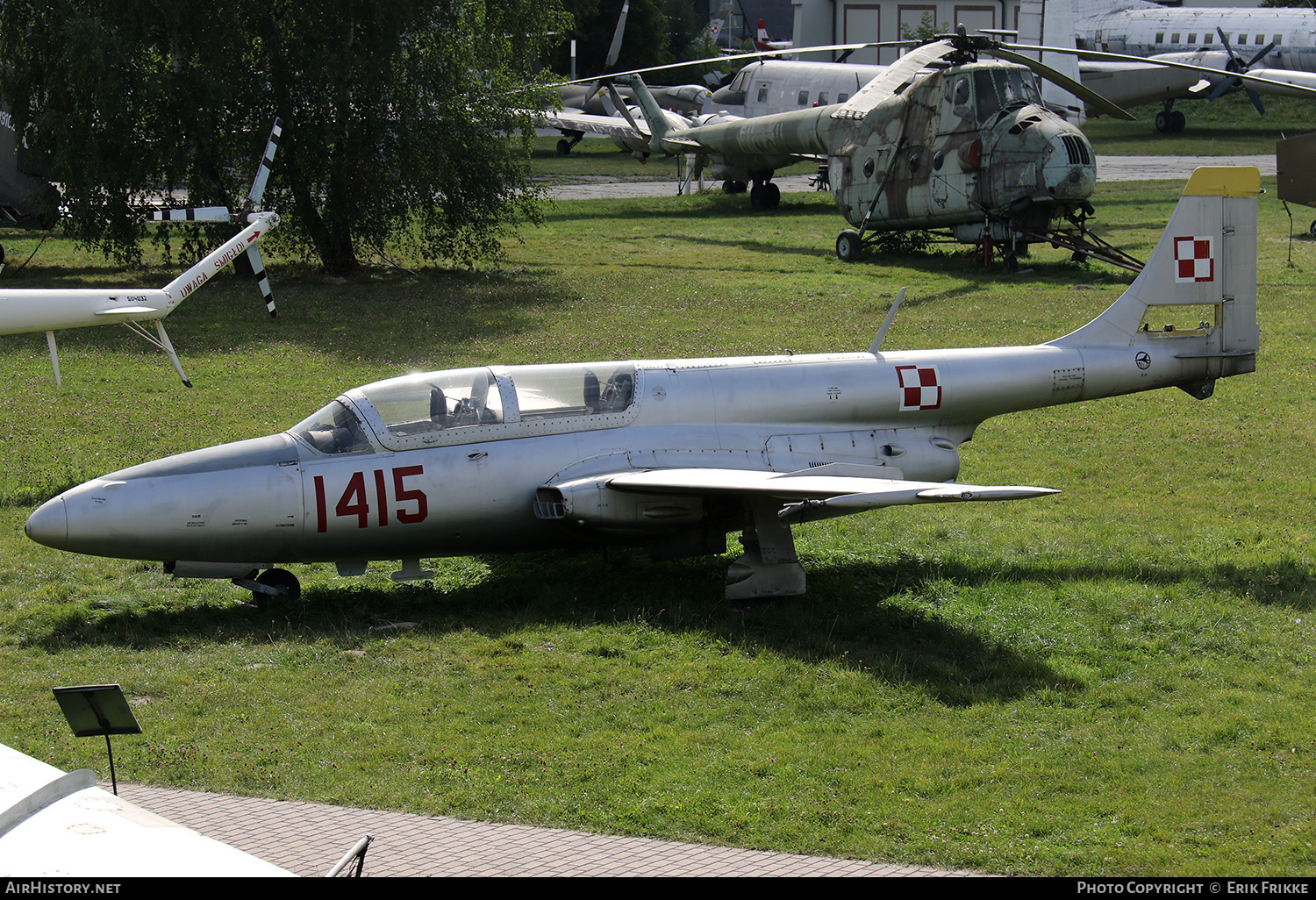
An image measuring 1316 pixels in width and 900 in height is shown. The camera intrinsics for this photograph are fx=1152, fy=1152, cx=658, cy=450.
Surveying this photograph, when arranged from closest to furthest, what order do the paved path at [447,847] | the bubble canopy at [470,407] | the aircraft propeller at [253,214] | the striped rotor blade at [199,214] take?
the paved path at [447,847] < the bubble canopy at [470,407] < the aircraft propeller at [253,214] < the striped rotor blade at [199,214]

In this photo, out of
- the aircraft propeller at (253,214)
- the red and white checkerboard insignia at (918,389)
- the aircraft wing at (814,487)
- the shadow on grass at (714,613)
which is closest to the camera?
the aircraft wing at (814,487)

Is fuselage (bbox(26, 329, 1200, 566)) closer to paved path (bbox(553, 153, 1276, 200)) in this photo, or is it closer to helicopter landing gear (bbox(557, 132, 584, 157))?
paved path (bbox(553, 153, 1276, 200))

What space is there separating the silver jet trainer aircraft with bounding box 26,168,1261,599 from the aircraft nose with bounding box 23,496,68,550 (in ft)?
0.05

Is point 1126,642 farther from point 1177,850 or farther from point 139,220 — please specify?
point 139,220

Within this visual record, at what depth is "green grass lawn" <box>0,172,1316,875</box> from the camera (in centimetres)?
700

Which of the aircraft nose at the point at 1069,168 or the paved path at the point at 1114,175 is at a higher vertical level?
the paved path at the point at 1114,175

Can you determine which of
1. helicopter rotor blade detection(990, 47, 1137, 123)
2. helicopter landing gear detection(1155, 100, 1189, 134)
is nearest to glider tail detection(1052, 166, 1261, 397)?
helicopter rotor blade detection(990, 47, 1137, 123)

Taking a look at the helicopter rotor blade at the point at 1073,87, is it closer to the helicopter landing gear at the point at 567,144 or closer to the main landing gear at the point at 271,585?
the main landing gear at the point at 271,585

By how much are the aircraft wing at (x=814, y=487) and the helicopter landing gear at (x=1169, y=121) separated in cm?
5342

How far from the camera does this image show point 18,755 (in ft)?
14.0

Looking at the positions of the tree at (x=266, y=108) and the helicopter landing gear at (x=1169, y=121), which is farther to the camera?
the helicopter landing gear at (x=1169, y=121)

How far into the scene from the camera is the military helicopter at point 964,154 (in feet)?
83.3

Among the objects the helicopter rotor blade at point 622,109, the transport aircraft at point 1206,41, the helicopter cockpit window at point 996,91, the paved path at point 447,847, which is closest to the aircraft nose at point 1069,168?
the helicopter cockpit window at point 996,91

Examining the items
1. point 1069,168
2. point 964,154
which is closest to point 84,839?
point 1069,168
